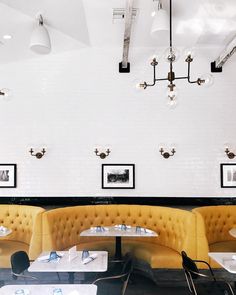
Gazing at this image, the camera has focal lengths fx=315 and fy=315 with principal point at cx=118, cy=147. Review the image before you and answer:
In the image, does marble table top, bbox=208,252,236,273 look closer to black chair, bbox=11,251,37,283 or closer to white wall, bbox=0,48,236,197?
black chair, bbox=11,251,37,283

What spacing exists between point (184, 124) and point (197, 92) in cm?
73

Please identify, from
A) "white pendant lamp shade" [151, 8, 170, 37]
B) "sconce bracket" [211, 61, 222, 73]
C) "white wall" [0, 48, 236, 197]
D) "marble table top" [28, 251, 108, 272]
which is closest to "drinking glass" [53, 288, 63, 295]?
"marble table top" [28, 251, 108, 272]

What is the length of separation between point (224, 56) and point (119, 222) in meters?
3.78

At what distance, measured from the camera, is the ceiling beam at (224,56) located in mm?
5595

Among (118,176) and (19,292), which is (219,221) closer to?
(118,176)

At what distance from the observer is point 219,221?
6.00 metres

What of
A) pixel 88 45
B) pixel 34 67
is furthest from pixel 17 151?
pixel 88 45

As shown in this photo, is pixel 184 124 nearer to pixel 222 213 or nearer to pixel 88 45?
pixel 222 213

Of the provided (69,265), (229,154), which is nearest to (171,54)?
(69,265)

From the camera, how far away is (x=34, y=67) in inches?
263

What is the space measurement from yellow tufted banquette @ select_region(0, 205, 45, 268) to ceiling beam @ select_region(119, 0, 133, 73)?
129 inches

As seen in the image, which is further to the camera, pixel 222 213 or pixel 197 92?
pixel 197 92

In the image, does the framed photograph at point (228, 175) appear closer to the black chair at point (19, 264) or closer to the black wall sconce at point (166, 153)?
the black wall sconce at point (166, 153)

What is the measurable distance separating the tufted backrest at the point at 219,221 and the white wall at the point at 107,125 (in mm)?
516
